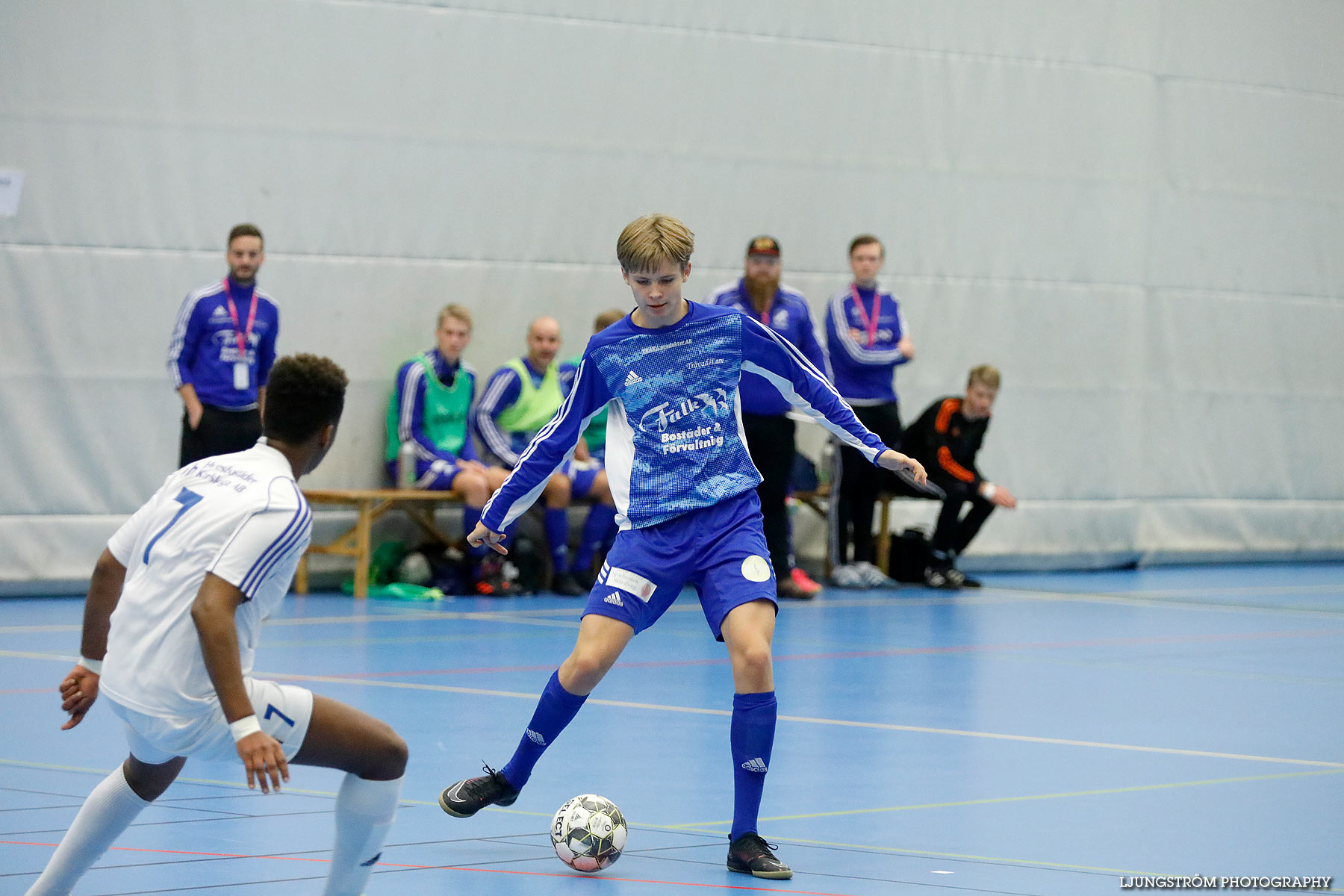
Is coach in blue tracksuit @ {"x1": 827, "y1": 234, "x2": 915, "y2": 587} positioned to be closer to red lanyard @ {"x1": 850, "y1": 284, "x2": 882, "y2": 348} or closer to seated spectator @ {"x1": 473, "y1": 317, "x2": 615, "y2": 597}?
red lanyard @ {"x1": 850, "y1": 284, "x2": 882, "y2": 348}

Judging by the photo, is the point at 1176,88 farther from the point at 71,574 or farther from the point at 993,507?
the point at 71,574

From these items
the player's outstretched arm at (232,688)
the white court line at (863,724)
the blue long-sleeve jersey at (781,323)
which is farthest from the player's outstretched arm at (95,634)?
the blue long-sleeve jersey at (781,323)

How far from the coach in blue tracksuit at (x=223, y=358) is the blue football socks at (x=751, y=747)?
6.14 metres

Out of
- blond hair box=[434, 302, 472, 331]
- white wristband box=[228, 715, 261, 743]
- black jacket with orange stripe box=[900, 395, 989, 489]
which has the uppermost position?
blond hair box=[434, 302, 472, 331]

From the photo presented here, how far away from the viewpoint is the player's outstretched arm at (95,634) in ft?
11.5

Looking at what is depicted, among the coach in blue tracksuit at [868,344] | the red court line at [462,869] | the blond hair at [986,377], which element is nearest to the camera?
the red court line at [462,869]

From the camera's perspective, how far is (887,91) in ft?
43.4

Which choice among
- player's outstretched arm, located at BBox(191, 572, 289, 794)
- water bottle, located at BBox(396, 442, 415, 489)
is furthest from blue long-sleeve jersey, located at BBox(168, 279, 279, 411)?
player's outstretched arm, located at BBox(191, 572, 289, 794)

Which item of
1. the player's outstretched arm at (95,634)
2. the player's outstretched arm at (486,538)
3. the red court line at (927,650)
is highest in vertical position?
the player's outstretched arm at (486,538)

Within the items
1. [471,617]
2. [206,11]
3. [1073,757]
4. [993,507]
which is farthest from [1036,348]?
[1073,757]

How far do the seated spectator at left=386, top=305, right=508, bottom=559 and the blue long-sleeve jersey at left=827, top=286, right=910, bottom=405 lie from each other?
263 centimetres

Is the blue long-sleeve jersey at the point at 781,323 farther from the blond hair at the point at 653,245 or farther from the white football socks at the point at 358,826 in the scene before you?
the white football socks at the point at 358,826

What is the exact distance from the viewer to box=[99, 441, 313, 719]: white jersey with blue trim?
11.0ft

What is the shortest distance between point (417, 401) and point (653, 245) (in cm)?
691
